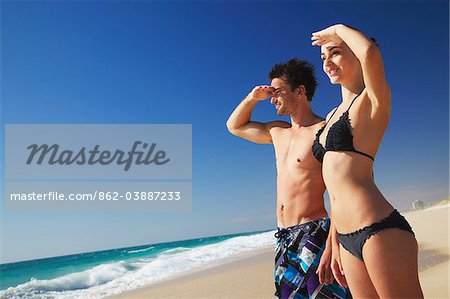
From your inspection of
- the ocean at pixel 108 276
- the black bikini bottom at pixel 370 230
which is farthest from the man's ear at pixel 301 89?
the ocean at pixel 108 276

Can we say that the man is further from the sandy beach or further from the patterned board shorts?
the sandy beach

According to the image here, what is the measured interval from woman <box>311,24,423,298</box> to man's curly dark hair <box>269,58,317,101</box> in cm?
95

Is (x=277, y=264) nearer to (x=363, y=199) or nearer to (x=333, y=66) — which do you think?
(x=363, y=199)

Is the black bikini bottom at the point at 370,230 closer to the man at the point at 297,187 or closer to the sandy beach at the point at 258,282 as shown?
the man at the point at 297,187

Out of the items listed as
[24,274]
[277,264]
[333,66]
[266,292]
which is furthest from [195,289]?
[24,274]

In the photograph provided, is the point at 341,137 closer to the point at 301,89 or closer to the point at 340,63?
the point at 340,63

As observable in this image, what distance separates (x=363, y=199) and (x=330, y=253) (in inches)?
Result: 28.9

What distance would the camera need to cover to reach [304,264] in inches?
A: 113

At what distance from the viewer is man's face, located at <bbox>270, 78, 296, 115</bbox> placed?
3340 mm

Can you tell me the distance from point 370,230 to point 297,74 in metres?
1.69

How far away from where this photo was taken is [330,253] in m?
2.69

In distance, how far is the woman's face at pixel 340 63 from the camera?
93.9 inches

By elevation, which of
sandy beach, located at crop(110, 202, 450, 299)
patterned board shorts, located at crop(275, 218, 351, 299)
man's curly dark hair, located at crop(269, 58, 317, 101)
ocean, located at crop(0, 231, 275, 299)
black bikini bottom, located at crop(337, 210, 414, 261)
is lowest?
ocean, located at crop(0, 231, 275, 299)

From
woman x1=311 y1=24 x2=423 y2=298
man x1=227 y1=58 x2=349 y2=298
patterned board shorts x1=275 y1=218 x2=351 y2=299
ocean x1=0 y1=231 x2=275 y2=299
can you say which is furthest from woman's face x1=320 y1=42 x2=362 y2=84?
ocean x1=0 y1=231 x2=275 y2=299
